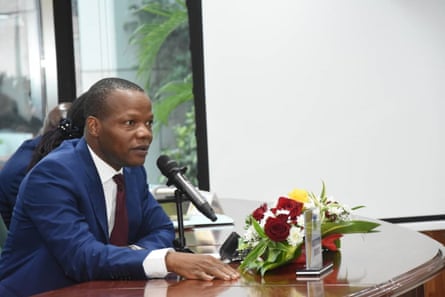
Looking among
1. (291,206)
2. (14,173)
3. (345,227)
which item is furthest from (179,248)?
(14,173)

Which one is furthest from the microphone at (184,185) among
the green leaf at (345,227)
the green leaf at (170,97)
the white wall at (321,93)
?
the green leaf at (170,97)

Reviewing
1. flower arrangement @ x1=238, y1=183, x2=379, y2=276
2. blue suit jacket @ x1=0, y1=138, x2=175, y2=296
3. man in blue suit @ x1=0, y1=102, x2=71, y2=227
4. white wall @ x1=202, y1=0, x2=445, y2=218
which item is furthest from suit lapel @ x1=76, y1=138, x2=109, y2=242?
white wall @ x1=202, y1=0, x2=445, y2=218

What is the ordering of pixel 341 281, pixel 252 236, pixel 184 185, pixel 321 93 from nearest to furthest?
pixel 341 281 < pixel 252 236 < pixel 184 185 < pixel 321 93

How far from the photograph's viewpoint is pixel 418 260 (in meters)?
2.80

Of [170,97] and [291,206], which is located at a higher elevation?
[170,97]

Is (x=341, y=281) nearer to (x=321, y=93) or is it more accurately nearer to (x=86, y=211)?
(x=86, y=211)

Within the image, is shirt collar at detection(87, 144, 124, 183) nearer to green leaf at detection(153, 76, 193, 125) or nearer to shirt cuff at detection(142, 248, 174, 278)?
shirt cuff at detection(142, 248, 174, 278)

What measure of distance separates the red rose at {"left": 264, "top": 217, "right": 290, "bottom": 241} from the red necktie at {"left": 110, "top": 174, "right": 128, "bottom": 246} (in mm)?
541

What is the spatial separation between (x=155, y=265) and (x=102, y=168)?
44 centimetres

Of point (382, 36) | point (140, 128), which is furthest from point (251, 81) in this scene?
point (140, 128)

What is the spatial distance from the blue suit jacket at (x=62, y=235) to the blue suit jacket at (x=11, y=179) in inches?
51.4

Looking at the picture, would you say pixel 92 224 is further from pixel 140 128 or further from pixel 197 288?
pixel 197 288

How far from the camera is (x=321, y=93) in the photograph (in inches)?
221

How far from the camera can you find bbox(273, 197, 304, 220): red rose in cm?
276
